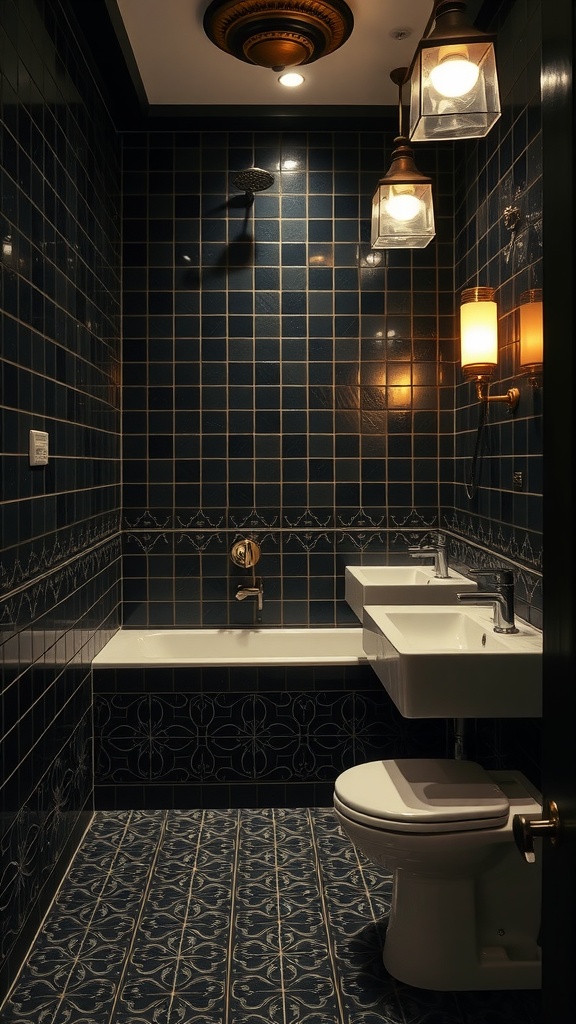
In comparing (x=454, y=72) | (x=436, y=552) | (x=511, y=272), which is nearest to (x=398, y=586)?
(x=436, y=552)

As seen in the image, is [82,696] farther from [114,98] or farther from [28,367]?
[114,98]

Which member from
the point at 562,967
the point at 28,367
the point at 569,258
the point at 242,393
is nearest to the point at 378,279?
the point at 242,393

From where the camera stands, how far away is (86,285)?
303cm

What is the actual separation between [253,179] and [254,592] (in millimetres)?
1800

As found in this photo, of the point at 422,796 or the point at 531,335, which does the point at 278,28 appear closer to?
the point at 531,335

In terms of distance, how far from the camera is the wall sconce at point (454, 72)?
1974mm

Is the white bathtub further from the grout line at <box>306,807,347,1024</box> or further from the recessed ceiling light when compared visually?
the recessed ceiling light

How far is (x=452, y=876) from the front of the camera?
1980 mm

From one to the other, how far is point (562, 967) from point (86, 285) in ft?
8.89

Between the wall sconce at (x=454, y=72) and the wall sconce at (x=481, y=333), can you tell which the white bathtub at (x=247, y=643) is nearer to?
the wall sconce at (x=481, y=333)

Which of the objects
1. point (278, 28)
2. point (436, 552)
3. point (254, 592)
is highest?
point (278, 28)

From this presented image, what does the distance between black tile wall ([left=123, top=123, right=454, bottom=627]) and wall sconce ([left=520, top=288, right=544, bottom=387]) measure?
1397 mm

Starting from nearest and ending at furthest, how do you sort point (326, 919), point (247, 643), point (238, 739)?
1. point (326, 919)
2. point (238, 739)
3. point (247, 643)

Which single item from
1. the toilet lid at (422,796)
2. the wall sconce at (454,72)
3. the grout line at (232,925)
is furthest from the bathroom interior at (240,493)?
the wall sconce at (454,72)
